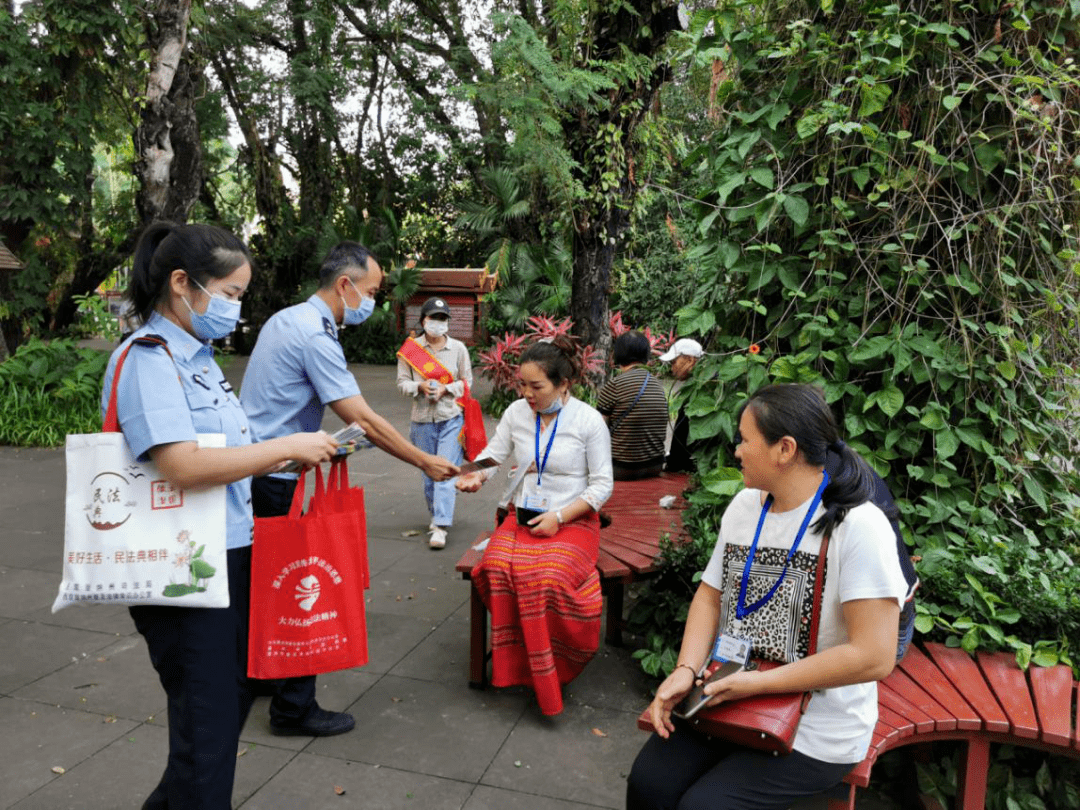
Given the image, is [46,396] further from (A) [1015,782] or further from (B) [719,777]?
(A) [1015,782]

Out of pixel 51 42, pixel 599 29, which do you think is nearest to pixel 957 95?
pixel 599 29

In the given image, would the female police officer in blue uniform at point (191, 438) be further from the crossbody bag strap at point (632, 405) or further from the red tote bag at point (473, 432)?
the crossbody bag strap at point (632, 405)

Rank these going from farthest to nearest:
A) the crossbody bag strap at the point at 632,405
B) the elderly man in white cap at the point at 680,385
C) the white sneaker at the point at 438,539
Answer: the white sneaker at the point at 438,539
the crossbody bag strap at the point at 632,405
the elderly man in white cap at the point at 680,385

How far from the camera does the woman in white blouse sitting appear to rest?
360 cm

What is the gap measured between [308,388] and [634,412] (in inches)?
105

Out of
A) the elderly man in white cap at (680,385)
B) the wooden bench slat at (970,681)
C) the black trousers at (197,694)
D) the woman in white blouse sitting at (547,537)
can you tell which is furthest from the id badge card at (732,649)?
the elderly man in white cap at (680,385)

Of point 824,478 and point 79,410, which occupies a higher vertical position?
point 824,478

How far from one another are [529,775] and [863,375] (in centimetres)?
218

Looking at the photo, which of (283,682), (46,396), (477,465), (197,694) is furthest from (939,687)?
(46,396)

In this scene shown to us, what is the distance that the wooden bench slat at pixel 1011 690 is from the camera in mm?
2684

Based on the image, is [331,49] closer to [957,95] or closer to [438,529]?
[438,529]

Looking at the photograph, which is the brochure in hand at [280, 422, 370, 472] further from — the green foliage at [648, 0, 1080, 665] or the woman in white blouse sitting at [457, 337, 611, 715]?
the green foliage at [648, 0, 1080, 665]

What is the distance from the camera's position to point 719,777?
2207 millimetres

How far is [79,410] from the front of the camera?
10125 mm
